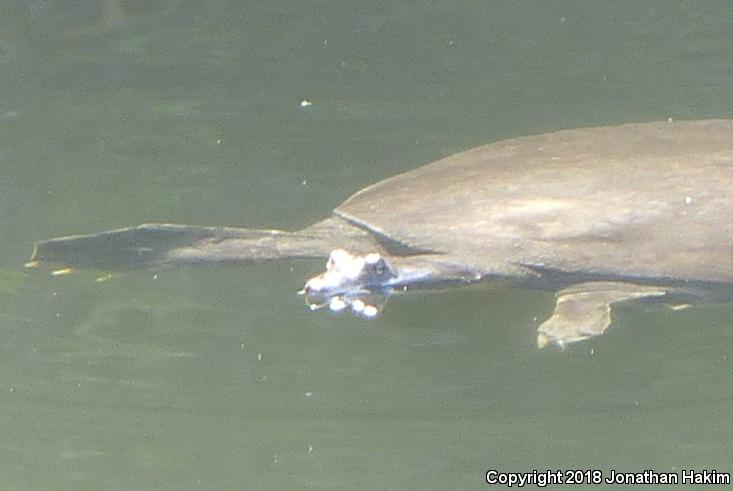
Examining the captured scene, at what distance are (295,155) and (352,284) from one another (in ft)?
12.2

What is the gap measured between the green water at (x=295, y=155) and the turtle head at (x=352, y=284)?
178 centimetres

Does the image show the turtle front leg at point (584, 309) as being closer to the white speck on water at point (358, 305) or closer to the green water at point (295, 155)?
the green water at point (295, 155)

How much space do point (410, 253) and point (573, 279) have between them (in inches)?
37.8

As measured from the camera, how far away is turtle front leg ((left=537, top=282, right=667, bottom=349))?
496cm

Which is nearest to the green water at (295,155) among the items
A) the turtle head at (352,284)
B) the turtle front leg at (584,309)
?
the turtle front leg at (584,309)

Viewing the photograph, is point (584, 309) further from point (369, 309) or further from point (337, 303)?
point (337, 303)

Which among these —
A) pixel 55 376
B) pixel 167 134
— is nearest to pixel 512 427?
pixel 55 376

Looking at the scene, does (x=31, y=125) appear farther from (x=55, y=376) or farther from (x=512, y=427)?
(x=512, y=427)

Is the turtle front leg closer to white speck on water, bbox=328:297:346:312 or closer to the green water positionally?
the green water

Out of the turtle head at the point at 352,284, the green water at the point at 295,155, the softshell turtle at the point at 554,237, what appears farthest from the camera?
the green water at the point at 295,155

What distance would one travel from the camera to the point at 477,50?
23.0 feet

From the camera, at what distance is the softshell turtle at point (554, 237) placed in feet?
17.8

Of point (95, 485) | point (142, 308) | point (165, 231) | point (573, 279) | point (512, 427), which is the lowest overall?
point (95, 485)

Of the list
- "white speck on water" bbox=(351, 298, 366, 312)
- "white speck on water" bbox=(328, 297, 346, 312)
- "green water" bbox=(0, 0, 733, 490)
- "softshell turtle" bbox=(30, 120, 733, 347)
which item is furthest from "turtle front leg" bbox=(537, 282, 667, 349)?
"white speck on water" bbox=(328, 297, 346, 312)
